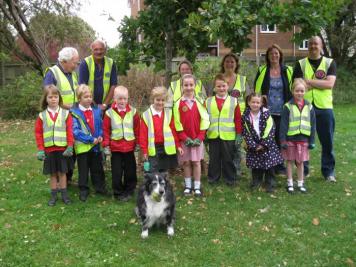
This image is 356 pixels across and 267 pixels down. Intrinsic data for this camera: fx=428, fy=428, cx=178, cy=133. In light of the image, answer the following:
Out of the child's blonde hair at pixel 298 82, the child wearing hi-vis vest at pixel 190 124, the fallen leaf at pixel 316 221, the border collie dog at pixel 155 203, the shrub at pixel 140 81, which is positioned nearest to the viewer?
the border collie dog at pixel 155 203

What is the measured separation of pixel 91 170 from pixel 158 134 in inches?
48.3

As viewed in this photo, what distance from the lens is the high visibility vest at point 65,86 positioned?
6578 mm

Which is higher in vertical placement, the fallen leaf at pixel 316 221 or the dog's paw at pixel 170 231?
the dog's paw at pixel 170 231

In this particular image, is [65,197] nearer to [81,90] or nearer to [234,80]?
[81,90]

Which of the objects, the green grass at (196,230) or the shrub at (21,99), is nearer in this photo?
the green grass at (196,230)

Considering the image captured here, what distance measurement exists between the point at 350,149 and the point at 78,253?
8030 mm

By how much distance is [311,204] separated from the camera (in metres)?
6.55

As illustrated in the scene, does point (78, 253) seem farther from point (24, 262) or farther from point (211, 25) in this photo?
point (211, 25)

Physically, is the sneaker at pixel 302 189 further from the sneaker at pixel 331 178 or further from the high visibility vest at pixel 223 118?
the high visibility vest at pixel 223 118

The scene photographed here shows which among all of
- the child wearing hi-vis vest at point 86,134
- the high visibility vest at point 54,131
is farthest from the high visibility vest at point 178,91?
the high visibility vest at point 54,131

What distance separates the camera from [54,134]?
6.12m

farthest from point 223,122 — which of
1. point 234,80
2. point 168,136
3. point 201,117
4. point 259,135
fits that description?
point 168,136

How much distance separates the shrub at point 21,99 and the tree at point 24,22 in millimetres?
1200

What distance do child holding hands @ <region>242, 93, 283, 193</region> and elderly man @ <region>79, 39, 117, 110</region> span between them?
7.47 feet
